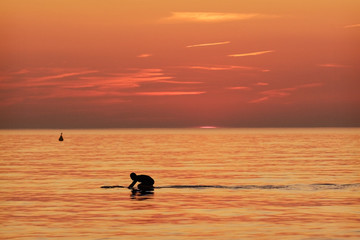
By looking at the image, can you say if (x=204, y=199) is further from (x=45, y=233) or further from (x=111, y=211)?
(x=45, y=233)

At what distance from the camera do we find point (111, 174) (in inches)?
2608

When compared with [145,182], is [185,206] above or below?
below

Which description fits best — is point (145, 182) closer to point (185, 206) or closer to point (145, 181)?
point (145, 181)

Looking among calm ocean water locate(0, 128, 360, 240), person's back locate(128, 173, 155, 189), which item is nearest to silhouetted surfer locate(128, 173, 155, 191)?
person's back locate(128, 173, 155, 189)

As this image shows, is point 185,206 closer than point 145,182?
Yes

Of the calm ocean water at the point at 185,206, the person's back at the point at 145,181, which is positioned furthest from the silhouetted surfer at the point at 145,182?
the calm ocean water at the point at 185,206

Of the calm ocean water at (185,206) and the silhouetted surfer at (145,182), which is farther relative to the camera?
the silhouetted surfer at (145,182)

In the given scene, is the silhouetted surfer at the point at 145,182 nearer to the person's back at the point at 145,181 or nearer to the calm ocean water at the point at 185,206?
the person's back at the point at 145,181

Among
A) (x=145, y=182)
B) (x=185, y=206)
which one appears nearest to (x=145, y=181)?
(x=145, y=182)

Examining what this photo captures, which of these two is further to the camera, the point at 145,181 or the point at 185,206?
the point at 145,181

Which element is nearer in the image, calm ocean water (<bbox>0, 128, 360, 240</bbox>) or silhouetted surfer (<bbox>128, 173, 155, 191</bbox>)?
calm ocean water (<bbox>0, 128, 360, 240</bbox>)

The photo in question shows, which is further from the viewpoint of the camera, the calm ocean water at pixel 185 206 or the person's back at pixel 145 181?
the person's back at pixel 145 181

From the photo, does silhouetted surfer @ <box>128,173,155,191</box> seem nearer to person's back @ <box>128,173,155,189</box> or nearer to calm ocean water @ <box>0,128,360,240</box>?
person's back @ <box>128,173,155,189</box>

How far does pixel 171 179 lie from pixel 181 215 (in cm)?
2386
